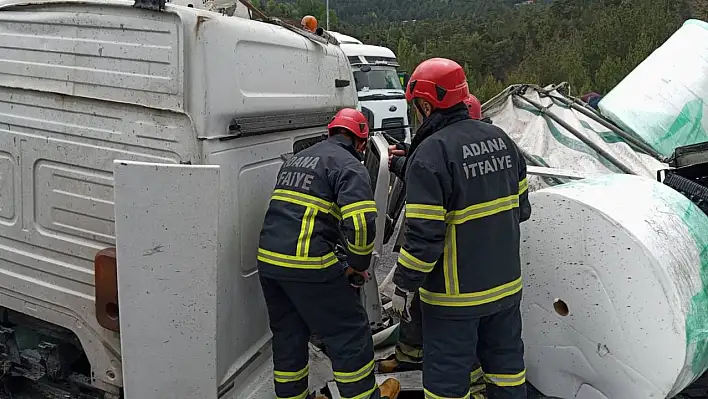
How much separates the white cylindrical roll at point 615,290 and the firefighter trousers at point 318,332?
0.95m

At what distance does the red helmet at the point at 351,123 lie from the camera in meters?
3.14

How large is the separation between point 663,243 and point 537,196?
624 mm

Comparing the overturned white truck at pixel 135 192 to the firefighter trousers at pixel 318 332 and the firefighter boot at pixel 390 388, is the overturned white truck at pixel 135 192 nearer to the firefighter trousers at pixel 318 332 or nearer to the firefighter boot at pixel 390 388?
the firefighter trousers at pixel 318 332

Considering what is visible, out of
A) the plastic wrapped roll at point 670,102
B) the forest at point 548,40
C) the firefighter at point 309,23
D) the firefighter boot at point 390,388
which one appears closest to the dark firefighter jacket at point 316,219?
the firefighter boot at point 390,388

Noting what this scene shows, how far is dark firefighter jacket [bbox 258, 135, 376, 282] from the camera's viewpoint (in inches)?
110

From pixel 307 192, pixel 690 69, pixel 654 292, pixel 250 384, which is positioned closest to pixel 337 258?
pixel 307 192

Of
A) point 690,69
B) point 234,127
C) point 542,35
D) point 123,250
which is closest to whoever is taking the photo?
point 123,250

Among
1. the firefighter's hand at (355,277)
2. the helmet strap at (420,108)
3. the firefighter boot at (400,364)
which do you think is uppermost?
the helmet strap at (420,108)

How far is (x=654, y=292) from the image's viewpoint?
2.85 meters

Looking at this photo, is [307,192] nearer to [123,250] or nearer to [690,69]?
[123,250]

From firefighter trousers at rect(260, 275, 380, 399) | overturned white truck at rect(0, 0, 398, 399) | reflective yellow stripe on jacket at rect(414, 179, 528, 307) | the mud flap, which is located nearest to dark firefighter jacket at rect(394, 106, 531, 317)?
reflective yellow stripe on jacket at rect(414, 179, 528, 307)

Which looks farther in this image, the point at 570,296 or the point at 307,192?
the point at 570,296

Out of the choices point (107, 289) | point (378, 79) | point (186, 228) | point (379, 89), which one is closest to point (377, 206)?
point (186, 228)

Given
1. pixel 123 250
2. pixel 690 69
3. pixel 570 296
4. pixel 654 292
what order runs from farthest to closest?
1. pixel 690 69
2. pixel 570 296
3. pixel 654 292
4. pixel 123 250
